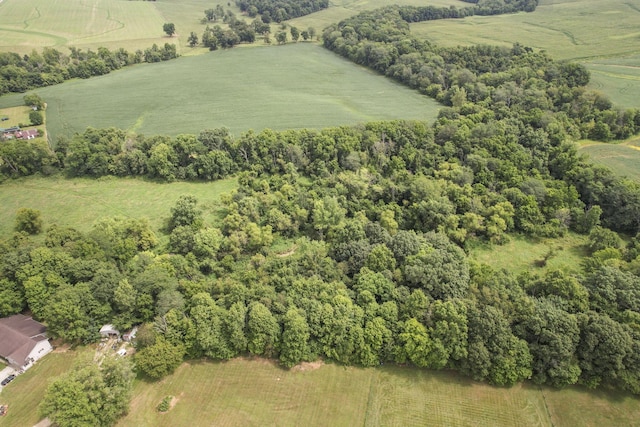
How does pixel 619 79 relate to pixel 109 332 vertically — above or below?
above

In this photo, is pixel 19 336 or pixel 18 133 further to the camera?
pixel 18 133

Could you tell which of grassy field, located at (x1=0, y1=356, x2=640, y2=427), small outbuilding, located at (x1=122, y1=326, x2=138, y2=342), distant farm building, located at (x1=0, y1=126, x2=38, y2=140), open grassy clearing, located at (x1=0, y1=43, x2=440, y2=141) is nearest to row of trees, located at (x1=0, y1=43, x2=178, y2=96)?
open grassy clearing, located at (x1=0, y1=43, x2=440, y2=141)

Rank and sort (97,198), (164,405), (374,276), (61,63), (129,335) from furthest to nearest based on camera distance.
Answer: (61,63), (97,198), (374,276), (129,335), (164,405)

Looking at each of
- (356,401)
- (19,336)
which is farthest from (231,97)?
(356,401)

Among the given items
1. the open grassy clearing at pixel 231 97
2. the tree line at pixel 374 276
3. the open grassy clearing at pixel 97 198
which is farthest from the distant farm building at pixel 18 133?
the tree line at pixel 374 276

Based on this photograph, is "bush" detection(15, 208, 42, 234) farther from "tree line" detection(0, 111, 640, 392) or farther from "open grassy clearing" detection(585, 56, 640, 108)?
"open grassy clearing" detection(585, 56, 640, 108)

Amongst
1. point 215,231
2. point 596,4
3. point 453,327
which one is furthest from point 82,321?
point 596,4

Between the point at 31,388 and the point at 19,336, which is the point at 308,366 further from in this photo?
the point at 19,336
